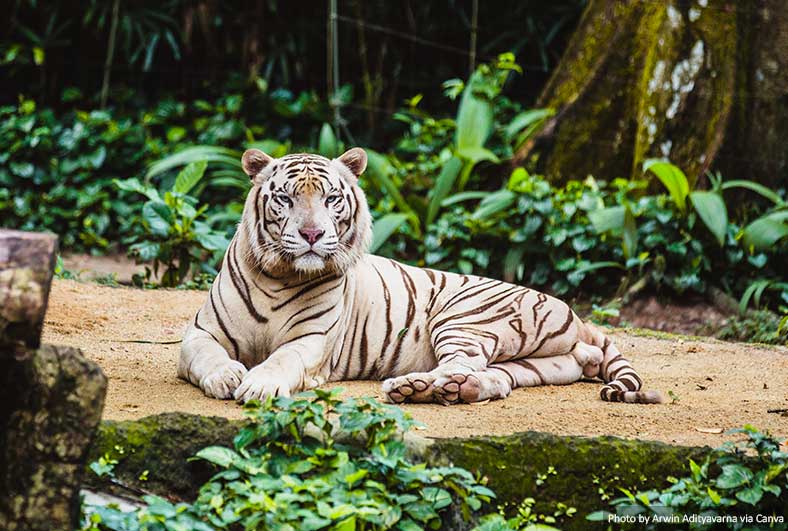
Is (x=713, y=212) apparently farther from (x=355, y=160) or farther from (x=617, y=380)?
(x=355, y=160)

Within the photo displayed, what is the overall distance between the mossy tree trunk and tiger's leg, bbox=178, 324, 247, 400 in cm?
487

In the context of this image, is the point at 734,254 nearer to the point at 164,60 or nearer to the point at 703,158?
the point at 703,158

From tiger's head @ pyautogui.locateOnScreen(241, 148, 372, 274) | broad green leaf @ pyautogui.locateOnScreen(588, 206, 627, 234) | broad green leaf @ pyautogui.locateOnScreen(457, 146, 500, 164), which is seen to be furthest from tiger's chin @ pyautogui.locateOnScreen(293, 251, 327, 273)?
broad green leaf @ pyautogui.locateOnScreen(457, 146, 500, 164)

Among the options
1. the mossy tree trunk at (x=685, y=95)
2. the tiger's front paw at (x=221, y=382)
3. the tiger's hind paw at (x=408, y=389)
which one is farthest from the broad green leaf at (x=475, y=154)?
the tiger's front paw at (x=221, y=382)

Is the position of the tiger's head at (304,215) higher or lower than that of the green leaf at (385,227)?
higher

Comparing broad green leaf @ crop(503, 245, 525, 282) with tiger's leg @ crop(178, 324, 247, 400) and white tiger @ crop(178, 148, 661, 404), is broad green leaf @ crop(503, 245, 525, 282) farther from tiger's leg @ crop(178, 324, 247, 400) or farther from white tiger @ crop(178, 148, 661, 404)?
tiger's leg @ crop(178, 324, 247, 400)

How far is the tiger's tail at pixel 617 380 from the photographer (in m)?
4.45

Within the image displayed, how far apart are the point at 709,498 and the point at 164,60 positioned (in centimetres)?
989

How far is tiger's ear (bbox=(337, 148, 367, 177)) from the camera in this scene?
4.76 meters

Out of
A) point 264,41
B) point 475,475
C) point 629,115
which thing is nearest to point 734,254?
point 629,115

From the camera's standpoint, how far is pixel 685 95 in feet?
27.4

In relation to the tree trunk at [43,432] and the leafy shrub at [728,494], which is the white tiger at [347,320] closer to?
the leafy shrub at [728,494]

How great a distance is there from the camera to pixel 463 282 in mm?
5152

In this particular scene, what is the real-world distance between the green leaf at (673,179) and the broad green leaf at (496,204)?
1083mm
